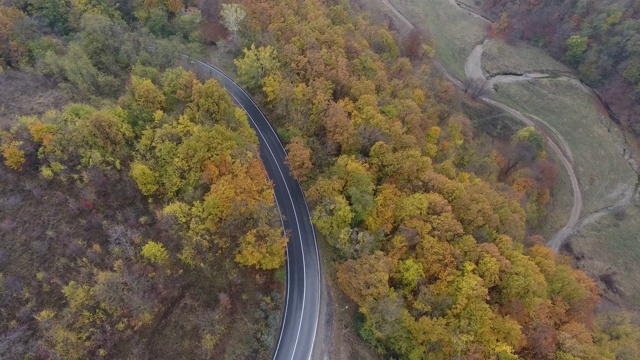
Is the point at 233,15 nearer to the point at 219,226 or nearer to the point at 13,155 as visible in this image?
the point at 13,155

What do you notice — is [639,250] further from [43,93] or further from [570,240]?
[43,93]

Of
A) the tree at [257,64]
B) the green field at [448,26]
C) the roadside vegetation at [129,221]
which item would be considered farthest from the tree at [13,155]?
the green field at [448,26]

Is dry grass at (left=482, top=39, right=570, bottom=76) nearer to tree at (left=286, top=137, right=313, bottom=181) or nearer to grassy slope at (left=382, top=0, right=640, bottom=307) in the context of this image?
grassy slope at (left=382, top=0, right=640, bottom=307)

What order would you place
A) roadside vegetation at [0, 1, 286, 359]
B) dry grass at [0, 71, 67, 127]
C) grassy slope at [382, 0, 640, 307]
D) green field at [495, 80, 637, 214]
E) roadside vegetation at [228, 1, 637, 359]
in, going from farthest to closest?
green field at [495, 80, 637, 214], grassy slope at [382, 0, 640, 307], dry grass at [0, 71, 67, 127], roadside vegetation at [228, 1, 637, 359], roadside vegetation at [0, 1, 286, 359]

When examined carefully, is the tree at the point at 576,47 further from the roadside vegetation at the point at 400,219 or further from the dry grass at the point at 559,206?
the roadside vegetation at the point at 400,219

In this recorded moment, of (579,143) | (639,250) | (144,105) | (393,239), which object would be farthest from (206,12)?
(639,250)

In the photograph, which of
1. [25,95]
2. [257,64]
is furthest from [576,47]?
[25,95]

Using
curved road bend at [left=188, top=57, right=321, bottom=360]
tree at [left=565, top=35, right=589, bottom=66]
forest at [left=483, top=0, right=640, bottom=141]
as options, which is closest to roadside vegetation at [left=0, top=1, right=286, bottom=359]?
curved road bend at [left=188, top=57, right=321, bottom=360]

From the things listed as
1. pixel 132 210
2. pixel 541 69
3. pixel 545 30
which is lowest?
pixel 132 210
